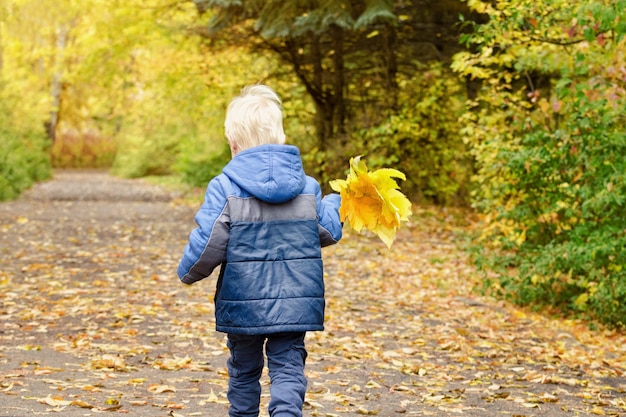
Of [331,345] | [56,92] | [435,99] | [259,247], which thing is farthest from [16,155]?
[259,247]

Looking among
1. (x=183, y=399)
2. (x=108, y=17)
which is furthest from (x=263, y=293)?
(x=108, y=17)

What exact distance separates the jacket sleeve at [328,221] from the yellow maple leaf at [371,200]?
0.25 feet

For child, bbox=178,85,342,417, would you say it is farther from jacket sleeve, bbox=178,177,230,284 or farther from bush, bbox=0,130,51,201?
bush, bbox=0,130,51,201

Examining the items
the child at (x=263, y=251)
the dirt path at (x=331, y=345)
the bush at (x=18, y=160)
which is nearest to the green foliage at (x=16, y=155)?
the bush at (x=18, y=160)

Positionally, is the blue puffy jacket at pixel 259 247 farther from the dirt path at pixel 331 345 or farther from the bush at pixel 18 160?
the bush at pixel 18 160

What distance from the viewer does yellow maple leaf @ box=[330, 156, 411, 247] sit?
413 cm

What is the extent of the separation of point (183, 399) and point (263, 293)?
1.79m

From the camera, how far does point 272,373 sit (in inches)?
151

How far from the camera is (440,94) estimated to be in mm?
18109

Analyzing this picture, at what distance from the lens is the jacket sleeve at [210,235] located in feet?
12.2

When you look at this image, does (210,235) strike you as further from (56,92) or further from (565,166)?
(56,92)

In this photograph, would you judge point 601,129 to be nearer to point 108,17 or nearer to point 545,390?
point 545,390

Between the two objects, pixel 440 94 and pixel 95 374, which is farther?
pixel 440 94

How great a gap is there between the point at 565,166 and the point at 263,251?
626 cm
